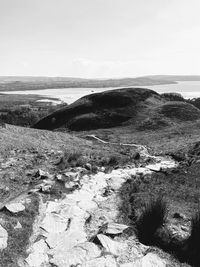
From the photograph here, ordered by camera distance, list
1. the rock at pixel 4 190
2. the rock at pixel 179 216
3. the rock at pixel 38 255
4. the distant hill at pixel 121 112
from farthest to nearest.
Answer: the distant hill at pixel 121 112, the rock at pixel 4 190, the rock at pixel 179 216, the rock at pixel 38 255

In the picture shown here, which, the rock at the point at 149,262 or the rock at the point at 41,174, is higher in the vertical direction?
the rock at the point at 41,174

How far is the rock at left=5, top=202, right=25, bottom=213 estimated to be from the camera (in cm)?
1023

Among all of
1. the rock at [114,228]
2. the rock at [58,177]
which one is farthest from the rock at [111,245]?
the rock at [58,177]

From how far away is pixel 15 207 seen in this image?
34.3 feet

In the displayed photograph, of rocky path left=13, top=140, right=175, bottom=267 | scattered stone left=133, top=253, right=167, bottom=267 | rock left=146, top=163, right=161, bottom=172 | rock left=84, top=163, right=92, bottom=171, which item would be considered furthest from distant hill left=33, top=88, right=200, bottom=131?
scattered stone left=133, top=253, right=167, bottom=267

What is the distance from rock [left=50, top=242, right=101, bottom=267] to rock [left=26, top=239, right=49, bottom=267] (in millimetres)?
261

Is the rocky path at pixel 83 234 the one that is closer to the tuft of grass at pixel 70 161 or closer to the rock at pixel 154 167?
the tuft of grass at pixel 70 161

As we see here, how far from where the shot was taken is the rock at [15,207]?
10227 mm

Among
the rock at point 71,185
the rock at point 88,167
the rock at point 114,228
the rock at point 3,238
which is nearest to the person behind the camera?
the rock at point 3,238

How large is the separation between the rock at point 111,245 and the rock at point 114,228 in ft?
1.25

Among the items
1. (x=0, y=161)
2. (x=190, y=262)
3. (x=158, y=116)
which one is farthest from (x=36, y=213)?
(x=158, y=116)

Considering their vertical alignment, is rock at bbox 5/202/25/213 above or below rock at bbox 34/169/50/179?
above

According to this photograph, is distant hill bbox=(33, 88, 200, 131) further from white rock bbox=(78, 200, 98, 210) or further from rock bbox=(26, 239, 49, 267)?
rock bbox=(26, 239, 49, 267)

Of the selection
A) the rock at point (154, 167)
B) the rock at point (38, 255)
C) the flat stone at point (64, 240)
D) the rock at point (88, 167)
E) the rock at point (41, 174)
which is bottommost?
the rock at point (154, 167)
